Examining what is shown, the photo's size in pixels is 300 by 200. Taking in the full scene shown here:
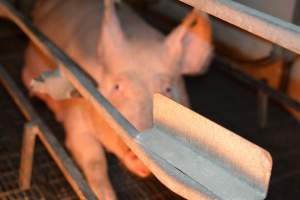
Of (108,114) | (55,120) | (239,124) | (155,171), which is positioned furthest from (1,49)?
(155,171)

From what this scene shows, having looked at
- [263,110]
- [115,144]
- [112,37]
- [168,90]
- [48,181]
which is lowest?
[48,181]

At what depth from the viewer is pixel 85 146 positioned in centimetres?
215

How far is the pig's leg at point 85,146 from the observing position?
2.11 meters

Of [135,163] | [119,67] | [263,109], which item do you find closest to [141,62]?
[119,67]

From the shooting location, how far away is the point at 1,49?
3.27m

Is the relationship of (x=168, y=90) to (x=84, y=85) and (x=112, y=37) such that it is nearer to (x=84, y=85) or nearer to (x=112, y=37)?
(x=112, y=37)

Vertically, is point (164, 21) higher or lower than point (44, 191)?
higher

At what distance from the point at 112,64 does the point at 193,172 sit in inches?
39.4

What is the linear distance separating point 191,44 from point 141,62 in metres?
0.29

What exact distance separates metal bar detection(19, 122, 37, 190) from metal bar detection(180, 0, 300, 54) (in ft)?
3.46

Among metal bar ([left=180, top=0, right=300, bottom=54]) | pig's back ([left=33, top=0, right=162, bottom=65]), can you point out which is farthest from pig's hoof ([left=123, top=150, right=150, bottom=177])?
metal bar ([left=180, top=0, right=300, bottom=54])

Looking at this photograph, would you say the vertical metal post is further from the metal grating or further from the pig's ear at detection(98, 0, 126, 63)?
the pig's ear at detection(98, 0, 126, 63)

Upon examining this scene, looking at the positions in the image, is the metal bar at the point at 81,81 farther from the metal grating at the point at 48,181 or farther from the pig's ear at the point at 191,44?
the metal grating at the point at 48,181

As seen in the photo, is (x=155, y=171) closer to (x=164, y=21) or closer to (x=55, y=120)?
(x=55, y=120)
